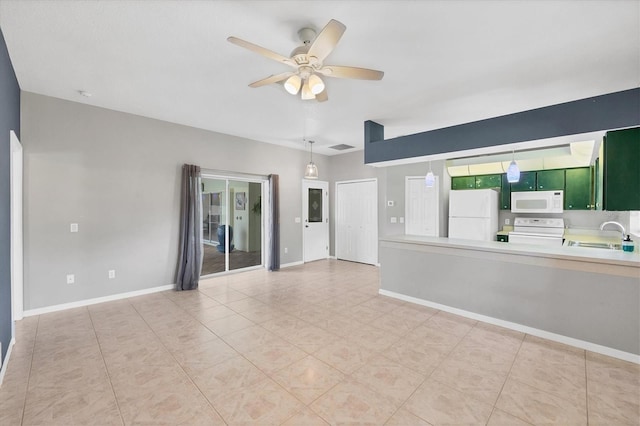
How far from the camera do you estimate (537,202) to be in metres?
5.27

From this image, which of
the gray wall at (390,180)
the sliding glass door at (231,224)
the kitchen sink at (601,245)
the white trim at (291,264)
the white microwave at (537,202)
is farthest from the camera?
the white trim at (291,264)

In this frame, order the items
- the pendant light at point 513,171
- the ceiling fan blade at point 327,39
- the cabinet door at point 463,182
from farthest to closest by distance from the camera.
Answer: the cabinet door at point 463,182
the pendant light at point 513,171
the ceiling fan blade at point 327,39

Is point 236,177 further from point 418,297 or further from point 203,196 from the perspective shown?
point 418,297

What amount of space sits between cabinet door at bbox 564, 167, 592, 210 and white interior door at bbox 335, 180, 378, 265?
355cm

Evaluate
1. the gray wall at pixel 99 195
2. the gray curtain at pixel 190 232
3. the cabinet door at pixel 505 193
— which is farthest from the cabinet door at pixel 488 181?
the gray curtain at pixel 190 232

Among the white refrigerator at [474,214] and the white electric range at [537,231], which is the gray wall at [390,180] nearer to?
the white refrigerator at [474,214]

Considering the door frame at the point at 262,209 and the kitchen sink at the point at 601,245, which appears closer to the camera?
the kitchen sink at the point at 601,245

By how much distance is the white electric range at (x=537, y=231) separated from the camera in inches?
199

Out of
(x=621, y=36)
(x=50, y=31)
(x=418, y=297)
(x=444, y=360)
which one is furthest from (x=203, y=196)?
(x=621, y=36)

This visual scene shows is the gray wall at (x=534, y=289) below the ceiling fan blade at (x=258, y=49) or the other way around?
below

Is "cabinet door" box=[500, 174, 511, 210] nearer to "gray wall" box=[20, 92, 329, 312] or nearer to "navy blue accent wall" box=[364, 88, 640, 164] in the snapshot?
"navy blue accent wall" box=[364, 88, 640, 164]

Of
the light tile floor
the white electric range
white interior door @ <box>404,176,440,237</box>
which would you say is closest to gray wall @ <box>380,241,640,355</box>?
the light tile floor

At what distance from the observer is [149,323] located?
128 inches

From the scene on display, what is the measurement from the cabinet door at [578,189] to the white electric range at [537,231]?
0.42 metres
